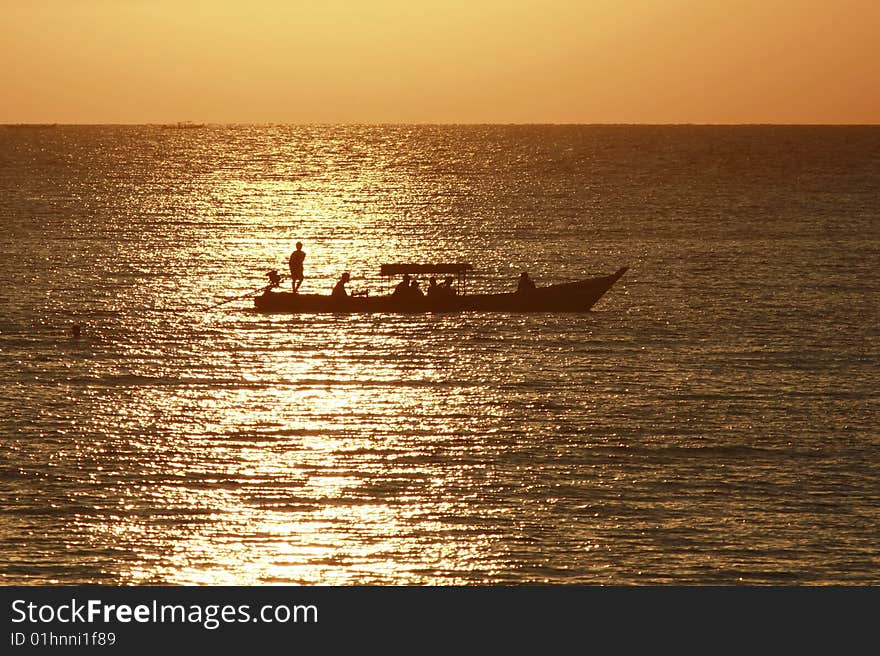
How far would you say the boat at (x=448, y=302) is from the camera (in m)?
71.0

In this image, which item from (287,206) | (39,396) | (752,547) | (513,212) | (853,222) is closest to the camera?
(752,547)

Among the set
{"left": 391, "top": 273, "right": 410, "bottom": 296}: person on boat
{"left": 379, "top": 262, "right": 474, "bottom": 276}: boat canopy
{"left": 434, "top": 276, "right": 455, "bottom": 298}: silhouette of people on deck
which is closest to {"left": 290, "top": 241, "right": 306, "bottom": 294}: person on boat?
{"left": 391, "top": 273, "right": 410, "bottom": 296}: person on boat

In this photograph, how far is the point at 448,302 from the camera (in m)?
71.1

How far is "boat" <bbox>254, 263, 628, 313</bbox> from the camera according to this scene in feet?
233

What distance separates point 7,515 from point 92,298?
42.0 m

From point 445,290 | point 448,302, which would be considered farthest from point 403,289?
point 448,302

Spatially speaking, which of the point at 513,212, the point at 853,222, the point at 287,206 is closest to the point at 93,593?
the point at 853,222

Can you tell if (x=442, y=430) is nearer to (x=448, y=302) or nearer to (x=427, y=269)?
(x=427, y=269)

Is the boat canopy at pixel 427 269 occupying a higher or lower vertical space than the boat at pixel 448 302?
higher

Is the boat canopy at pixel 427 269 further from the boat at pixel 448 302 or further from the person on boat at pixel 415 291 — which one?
the person on boat at pixel 415 291

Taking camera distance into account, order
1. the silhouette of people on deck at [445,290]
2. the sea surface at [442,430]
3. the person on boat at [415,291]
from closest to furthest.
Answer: the sea surface at [442,430]
the silhouette of people on deck at [445,290]
the person on boat at [415,291]

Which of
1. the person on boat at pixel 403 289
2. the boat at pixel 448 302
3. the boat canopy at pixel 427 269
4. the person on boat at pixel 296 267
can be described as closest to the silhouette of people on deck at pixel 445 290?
the boat at pixel 448 302

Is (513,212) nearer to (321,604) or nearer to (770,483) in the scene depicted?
(770,483)

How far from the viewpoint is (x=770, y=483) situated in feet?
136
